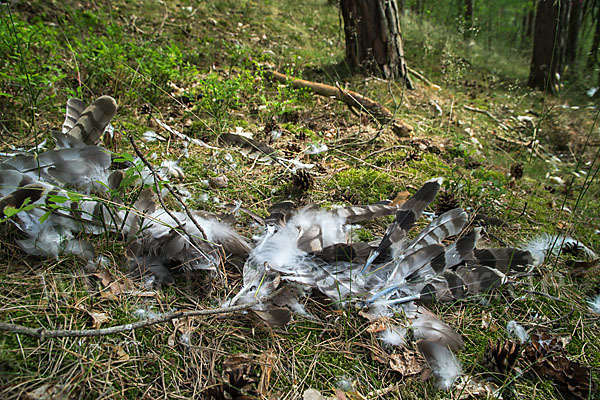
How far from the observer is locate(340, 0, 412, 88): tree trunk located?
3.97 metres

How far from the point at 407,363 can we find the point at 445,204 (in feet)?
3.78

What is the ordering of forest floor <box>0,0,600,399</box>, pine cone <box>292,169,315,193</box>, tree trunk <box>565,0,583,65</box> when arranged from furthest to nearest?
tree trunk <box>565,0,583,65</box> → pine cone <box>292,169,315,193</box> → forest floor <box>0,0,600,399</box>

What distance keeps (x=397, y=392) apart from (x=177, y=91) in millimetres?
3014

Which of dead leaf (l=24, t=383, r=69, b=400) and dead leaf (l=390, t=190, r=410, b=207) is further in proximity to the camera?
dead leaf (l=390, t=190, r=410, b=207)

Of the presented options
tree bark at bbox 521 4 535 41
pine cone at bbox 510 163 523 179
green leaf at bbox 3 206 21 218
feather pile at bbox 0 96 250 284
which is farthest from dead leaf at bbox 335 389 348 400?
tree bark at bbox 521 4 535 41

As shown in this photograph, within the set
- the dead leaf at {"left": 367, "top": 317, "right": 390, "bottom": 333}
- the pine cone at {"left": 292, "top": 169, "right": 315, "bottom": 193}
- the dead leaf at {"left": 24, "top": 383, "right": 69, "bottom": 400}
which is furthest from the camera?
the pine cone at {"left": 292, "top": 169, "right": 315, "bottom": 193}

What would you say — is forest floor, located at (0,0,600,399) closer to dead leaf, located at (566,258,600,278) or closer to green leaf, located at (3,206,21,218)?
dead leaf, located at (566,258,600,278)

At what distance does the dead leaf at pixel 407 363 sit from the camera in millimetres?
1318

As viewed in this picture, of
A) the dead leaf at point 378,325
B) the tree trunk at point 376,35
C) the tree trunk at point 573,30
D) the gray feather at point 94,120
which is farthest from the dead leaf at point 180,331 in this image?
the tree trunk at point 573,30

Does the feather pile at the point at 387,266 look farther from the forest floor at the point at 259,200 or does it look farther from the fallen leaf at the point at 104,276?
the fallen leaf at the point at 104,276

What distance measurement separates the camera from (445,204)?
7.18ft

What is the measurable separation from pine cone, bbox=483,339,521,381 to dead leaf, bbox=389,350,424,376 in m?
0.28

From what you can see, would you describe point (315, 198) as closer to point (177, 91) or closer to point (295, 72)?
point (177, 91)

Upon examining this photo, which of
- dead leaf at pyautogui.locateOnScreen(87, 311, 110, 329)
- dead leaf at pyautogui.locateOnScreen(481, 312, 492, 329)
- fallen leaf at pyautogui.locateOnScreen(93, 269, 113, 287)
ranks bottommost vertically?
dead leaf at pyautogui.locateOnScreen(481, 312, 492, 329)
